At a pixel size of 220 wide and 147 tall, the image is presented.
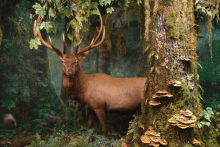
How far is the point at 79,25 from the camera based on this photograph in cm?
375

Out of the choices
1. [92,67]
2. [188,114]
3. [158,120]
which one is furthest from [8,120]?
[188,114]

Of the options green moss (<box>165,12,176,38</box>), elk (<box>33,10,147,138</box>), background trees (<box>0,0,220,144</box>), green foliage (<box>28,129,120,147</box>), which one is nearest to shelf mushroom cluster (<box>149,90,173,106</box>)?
background trees (<box>0,0,220,144</box>)

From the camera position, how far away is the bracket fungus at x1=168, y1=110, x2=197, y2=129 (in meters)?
2.43

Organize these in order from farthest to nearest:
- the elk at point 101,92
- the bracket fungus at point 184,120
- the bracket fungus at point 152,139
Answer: the elk at point 101,92 → the bracket fungus at point 152,139 → the bracket fungus at point 184,120

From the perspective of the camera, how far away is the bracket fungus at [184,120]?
7.99ft

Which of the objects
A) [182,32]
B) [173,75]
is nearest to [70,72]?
[173,75]

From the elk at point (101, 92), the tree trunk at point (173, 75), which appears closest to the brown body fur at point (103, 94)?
the elk at point (101, 92)

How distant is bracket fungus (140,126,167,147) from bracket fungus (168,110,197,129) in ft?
0.93

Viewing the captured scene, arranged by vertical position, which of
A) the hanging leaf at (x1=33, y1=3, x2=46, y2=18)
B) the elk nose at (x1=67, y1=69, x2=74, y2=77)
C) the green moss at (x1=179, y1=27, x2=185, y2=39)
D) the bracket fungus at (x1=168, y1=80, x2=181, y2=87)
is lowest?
the bracket fungus at (x1=168, y1=80, x2=181, y2=87)

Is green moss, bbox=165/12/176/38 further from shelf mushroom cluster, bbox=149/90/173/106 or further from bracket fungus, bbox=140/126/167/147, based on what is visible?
bracket fungus, bbox=140/126/167/147

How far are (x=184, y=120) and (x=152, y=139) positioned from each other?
0.51 m

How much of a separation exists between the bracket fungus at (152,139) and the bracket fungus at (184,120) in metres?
0.28

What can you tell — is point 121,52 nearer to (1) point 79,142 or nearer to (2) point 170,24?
(1) point 79,142

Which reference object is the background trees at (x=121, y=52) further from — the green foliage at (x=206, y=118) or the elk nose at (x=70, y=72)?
the elk nose at (x=70, y=72)
